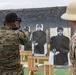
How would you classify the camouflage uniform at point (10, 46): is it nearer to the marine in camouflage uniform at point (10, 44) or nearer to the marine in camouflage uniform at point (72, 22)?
the marine in camouflage uniform at point (10, 44)

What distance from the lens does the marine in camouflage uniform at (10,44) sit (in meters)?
3.47

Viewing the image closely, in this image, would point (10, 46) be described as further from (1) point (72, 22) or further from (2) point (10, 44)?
(1) point (72, 22)

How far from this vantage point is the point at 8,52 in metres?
3.49

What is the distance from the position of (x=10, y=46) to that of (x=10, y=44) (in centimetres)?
2

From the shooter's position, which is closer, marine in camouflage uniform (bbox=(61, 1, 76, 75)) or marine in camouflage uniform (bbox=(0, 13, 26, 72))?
marine in camouflage uniform (bbox=(61, 1, 76, 75))

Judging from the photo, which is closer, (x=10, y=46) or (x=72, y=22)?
(x=72, y=22)

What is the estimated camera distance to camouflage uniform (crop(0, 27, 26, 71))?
348 cm

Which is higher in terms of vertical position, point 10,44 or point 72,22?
point 72,22

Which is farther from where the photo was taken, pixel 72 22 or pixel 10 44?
pixel 10 44

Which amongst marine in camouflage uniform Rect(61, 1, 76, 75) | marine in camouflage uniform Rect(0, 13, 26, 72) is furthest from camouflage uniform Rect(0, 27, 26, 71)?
marine in camouflage uniform Rect(61, 1, 76, 75)

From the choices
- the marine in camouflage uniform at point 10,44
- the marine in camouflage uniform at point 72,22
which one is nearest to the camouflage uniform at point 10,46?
the marine in camouflage uniform at point 10,44

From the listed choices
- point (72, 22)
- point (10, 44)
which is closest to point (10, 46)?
point (10, 44)

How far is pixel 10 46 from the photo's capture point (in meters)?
3.49

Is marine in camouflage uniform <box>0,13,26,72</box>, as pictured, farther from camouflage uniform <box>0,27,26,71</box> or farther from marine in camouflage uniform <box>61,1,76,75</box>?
marine in camouflage uniform <box>61,1,76,75</box>
